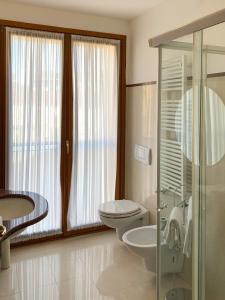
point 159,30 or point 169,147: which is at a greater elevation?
point 159,30

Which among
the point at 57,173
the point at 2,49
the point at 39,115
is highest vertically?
the point at 2,49

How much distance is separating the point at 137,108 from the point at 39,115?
109 cm

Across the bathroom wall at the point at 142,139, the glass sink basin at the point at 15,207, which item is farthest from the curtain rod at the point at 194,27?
the glass sink basin at the point at 15,207

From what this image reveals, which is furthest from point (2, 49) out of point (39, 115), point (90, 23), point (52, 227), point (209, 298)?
point (209, 298)

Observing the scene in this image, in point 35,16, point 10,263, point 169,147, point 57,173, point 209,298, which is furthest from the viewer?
point 57,173

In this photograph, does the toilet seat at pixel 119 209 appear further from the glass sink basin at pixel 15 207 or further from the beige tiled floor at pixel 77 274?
the glass sink basin at pixel 15 207

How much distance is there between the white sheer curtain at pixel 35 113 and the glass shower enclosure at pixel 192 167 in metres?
1.48

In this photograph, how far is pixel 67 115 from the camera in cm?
356

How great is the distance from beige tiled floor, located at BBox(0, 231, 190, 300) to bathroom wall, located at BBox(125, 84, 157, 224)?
61 cm

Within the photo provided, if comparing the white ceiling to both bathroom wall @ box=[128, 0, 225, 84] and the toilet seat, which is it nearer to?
bathroom wall @ box=[128, 0, 225, 84]

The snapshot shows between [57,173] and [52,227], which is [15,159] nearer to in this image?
Result: [57,173]

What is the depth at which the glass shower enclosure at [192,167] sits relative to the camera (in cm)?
208

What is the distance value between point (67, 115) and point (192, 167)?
1.80 m

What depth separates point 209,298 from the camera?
2.21 metres
